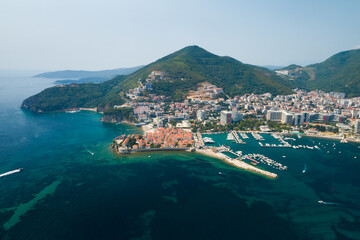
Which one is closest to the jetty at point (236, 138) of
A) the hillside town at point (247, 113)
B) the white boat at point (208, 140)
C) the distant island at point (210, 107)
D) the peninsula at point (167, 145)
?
the distant island at point (210, 107)

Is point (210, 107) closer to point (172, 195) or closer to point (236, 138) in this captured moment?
point (236, 138)

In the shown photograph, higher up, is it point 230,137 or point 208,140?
point 208,140

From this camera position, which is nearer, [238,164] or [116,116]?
[238,164]

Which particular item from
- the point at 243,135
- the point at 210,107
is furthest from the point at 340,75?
the point at 243,135

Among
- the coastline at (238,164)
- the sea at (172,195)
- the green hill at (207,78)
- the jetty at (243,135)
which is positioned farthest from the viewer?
the green hill at (207,78)

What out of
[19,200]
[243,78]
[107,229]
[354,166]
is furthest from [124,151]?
[243,78]

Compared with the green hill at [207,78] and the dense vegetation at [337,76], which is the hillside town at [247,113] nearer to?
the green hill at [207,78]
